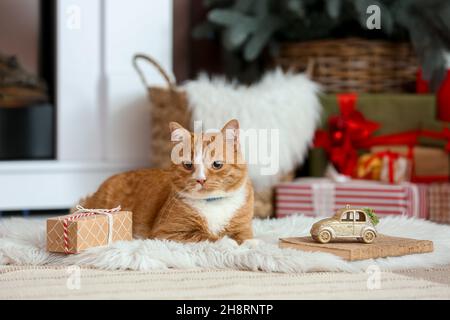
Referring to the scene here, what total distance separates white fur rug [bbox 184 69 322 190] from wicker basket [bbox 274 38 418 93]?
0.83ft

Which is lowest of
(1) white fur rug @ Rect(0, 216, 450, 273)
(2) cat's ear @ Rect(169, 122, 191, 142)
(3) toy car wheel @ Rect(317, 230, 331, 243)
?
(1) white fur rug @ Rect(0, 216, 450, 273)

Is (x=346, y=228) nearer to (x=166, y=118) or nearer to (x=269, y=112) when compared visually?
(x=269, y=112)

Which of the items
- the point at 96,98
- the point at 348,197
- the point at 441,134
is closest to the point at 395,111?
the point at 441,134

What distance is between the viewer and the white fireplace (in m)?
2.68

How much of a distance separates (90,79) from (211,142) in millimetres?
1431

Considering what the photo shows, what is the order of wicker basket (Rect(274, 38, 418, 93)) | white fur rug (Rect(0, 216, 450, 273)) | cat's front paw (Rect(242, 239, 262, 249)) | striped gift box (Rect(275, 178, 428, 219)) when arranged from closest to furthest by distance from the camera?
white fur rug (Rect(0, 216, 450, 273)), cat's front paw (Rect(242, 239, 262, 249)), striped gift box (Rect(275, 178, 428, 219)), wicker basket (Rect(274, 38, 418, 93))

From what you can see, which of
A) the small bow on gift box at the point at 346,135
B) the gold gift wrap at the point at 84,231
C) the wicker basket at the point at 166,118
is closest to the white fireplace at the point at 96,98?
the wicker basket at the point at 166,118

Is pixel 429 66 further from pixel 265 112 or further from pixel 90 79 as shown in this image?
pixel 90 79

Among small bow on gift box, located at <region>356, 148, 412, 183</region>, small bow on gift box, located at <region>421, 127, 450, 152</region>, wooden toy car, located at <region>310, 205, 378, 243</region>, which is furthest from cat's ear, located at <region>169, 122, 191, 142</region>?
small bow on gift box, located at <region>421, 127, 450, 152</region>

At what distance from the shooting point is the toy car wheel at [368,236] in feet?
4.63

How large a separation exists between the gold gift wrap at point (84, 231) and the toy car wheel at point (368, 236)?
0.46m

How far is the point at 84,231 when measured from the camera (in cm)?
140

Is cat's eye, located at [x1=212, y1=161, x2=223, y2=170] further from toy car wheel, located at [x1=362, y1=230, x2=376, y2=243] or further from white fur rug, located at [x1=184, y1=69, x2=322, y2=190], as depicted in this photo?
white fur rug, located at [x1=184, y1=69, x2=322, y2=190]

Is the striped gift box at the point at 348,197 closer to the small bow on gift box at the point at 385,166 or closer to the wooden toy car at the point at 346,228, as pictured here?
the small bow on gift box at the point at 385,166
